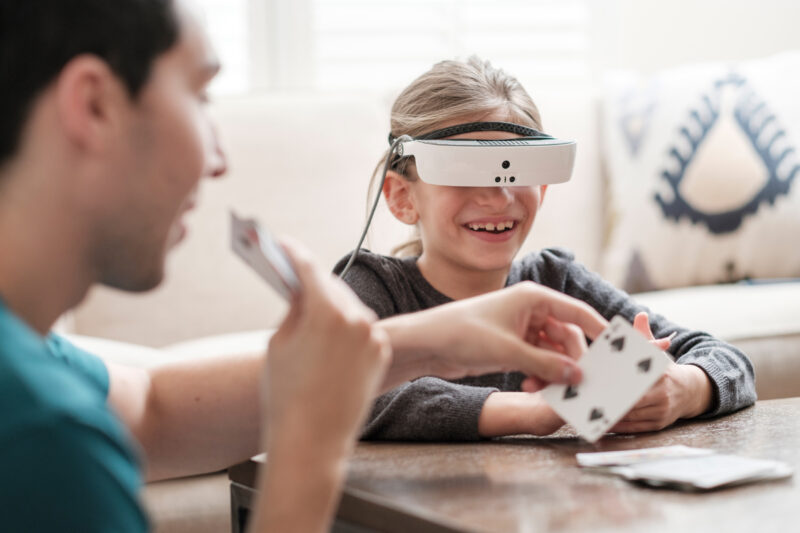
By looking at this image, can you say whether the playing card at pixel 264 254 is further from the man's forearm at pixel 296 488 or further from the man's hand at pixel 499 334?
the man's hand at pixel 499 334

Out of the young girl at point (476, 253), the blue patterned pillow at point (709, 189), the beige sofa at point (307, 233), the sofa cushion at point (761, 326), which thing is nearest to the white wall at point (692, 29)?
the blue patterned pillow at point (709, 189)

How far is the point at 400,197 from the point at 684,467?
0.92m

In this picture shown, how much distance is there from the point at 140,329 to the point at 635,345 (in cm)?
185

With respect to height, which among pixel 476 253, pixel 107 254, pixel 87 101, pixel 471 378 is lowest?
pixel 471 378

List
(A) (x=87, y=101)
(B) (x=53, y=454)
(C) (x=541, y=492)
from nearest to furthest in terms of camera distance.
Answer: (B) (x=53, y=454)
(A) (x=87, y=101)
(C) (x=541, y=492)

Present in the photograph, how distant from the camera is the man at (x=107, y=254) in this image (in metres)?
0.74

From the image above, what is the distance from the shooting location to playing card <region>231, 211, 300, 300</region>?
91 cm

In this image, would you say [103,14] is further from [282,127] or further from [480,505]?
[282,127]

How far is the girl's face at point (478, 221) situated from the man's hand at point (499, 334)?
51 centimetres

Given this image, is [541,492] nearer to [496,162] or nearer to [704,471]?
[704,471]

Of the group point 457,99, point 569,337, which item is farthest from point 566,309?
point 457,99

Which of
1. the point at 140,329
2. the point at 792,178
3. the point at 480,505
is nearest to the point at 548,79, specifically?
the point at 792,178

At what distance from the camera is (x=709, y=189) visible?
299 centimetres

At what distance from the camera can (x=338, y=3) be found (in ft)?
12.2
